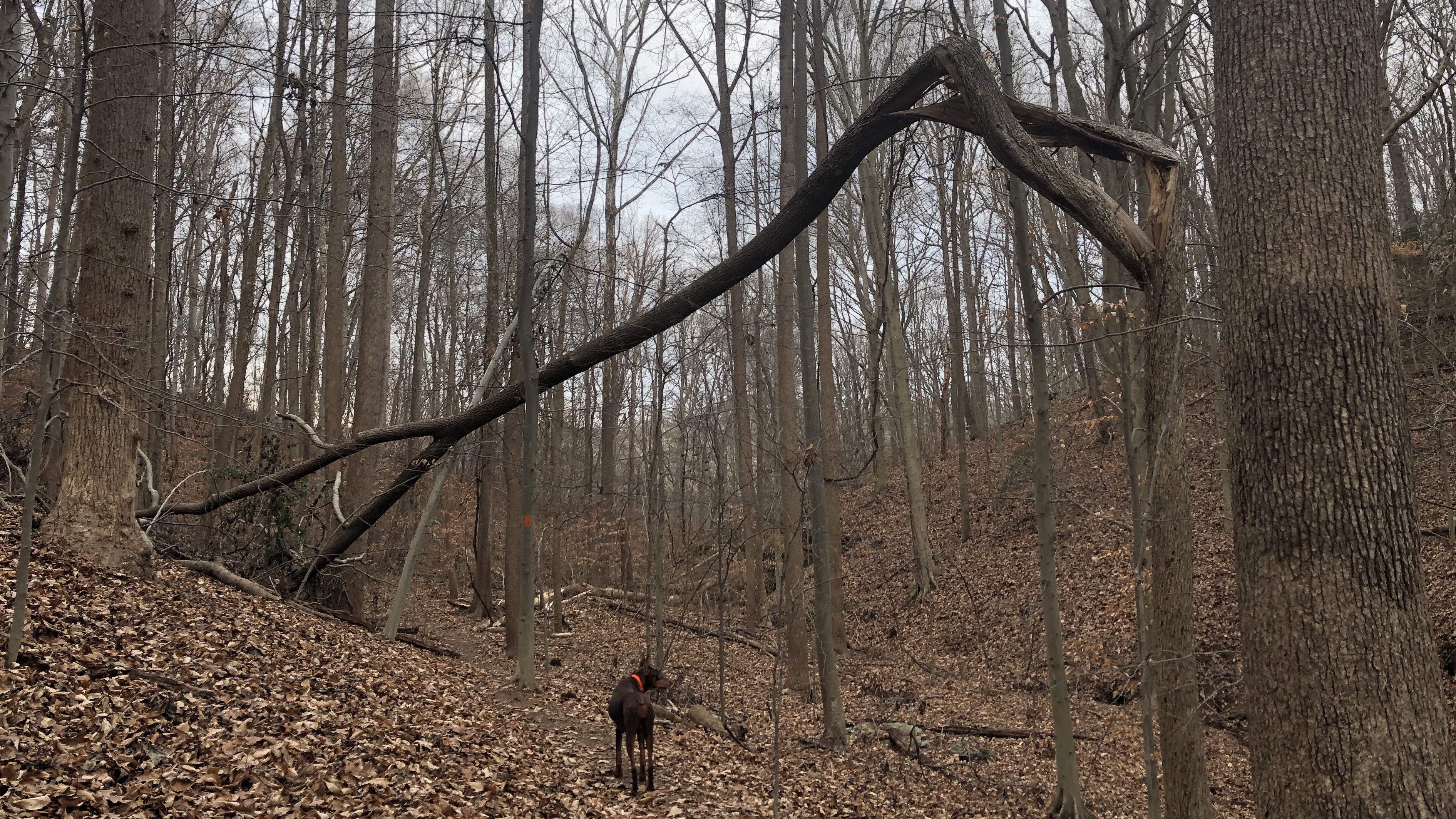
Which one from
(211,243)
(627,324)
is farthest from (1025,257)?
(211,243)

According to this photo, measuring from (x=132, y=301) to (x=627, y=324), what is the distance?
179 inches

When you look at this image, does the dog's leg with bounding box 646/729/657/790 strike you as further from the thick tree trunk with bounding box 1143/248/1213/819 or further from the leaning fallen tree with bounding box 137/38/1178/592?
the thick tree trunk with bounding box 1143/248/1213/819

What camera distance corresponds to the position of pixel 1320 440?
302 cm

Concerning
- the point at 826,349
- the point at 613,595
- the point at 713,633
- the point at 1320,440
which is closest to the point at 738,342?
the point at 826,349

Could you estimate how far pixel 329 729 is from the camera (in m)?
5.58

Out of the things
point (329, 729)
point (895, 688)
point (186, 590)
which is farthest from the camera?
point (895, 688)

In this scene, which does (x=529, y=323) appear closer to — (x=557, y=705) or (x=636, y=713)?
(x=557, y=705)

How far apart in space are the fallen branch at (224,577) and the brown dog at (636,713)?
4806mm

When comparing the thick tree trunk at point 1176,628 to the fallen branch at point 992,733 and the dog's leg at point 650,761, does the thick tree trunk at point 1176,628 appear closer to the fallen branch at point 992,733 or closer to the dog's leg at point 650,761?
the dog's leg at point 650,761

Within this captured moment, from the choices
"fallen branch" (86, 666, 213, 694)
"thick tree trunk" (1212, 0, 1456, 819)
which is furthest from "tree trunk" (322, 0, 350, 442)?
"thick tree trunk" (1212, 0, 1456, 819)

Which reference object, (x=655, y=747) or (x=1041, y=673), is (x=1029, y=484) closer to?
(x=1041, y=673)

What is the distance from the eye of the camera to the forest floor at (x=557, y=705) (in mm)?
4504

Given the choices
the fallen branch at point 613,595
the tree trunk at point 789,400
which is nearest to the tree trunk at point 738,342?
the tree trunk at point 789,400

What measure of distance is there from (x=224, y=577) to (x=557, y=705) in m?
3.94
